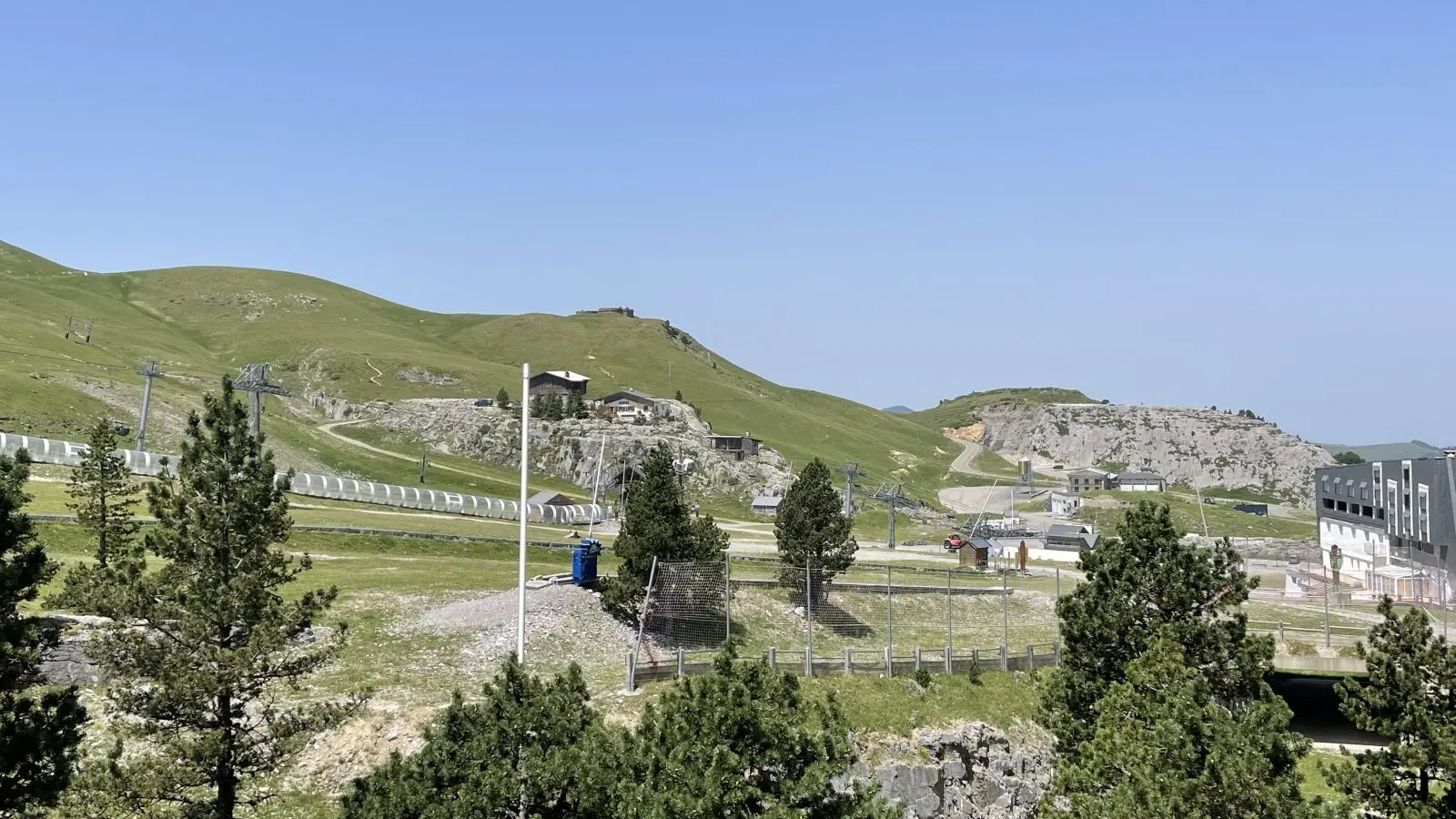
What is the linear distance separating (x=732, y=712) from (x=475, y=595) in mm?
36613

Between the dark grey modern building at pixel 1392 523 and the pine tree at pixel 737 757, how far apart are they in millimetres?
62706

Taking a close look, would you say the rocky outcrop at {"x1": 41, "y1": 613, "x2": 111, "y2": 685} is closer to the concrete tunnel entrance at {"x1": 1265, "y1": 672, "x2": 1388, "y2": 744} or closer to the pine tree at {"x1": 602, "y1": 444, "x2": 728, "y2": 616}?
the pine tree at {"x1": 602, "y1": 444, "x2": 728, "y2": 616}

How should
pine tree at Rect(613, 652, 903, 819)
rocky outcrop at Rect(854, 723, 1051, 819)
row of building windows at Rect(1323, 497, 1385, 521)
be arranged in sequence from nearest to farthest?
pine tree at Rect(613, 652, 903, 819)
rocky outcrop at Rect(854, 723, 1051, 819)
row of building windows at Rect(1323, 497, 1385, 521)

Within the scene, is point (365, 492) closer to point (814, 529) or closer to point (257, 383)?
point (257, 383)

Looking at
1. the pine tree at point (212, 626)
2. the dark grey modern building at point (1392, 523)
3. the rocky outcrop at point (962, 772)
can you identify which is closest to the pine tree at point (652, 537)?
the rocky outcrop at point (962, 772)

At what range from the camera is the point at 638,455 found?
145m

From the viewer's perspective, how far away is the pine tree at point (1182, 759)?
18.7m

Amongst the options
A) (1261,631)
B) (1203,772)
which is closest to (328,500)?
(1261,631)

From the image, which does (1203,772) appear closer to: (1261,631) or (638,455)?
(1261,631)

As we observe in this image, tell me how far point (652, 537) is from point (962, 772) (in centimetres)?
1879

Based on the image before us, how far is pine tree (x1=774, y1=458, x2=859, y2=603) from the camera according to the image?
57844mm

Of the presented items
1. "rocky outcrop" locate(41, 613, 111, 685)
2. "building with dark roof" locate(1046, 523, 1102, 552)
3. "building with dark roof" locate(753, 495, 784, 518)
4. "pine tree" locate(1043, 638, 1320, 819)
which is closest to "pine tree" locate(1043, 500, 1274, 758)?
"pine tree" locate(1043, 638, 1320, 819)

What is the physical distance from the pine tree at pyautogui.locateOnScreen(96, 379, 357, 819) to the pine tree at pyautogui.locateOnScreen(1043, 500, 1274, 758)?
22.4 metres

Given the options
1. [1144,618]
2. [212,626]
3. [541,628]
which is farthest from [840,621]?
[212,626]
